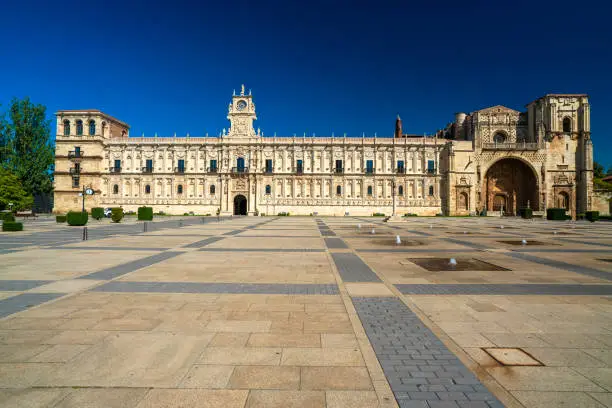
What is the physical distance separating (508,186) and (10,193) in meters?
80.4

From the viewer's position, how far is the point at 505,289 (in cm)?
720

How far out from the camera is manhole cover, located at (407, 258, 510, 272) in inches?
375

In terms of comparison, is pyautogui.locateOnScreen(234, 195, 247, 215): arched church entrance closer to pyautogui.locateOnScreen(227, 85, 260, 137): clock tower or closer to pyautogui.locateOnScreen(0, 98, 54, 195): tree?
pyautogui.locateOnScreen(227, 85, 260, 137): clock tower

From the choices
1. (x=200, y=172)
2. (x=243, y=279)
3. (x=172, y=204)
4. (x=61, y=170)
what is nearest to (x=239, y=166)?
(x=200, y=172)

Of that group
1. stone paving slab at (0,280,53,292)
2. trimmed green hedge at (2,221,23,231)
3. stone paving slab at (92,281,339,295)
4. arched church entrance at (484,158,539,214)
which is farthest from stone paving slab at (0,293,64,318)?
arched church entrance at (484,158,539,214)

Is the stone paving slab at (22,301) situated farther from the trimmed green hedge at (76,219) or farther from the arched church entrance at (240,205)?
the arched church entrance at (240,205)

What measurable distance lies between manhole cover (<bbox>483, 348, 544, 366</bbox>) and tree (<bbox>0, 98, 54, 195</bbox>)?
68.5 m

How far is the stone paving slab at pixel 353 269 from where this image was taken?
8.18 metres

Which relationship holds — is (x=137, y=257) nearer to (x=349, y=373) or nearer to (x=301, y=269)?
(x=301, y=269)

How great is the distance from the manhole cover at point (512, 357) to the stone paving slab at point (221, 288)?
3.37 m

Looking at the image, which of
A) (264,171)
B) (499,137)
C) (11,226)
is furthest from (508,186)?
(11,226)

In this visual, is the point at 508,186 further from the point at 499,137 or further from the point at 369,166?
the point at 369,166

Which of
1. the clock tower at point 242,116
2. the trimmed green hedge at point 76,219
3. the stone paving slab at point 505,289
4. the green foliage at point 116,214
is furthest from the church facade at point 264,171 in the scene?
the stone paving slab at point 505,289

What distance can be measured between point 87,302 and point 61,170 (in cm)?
6533
